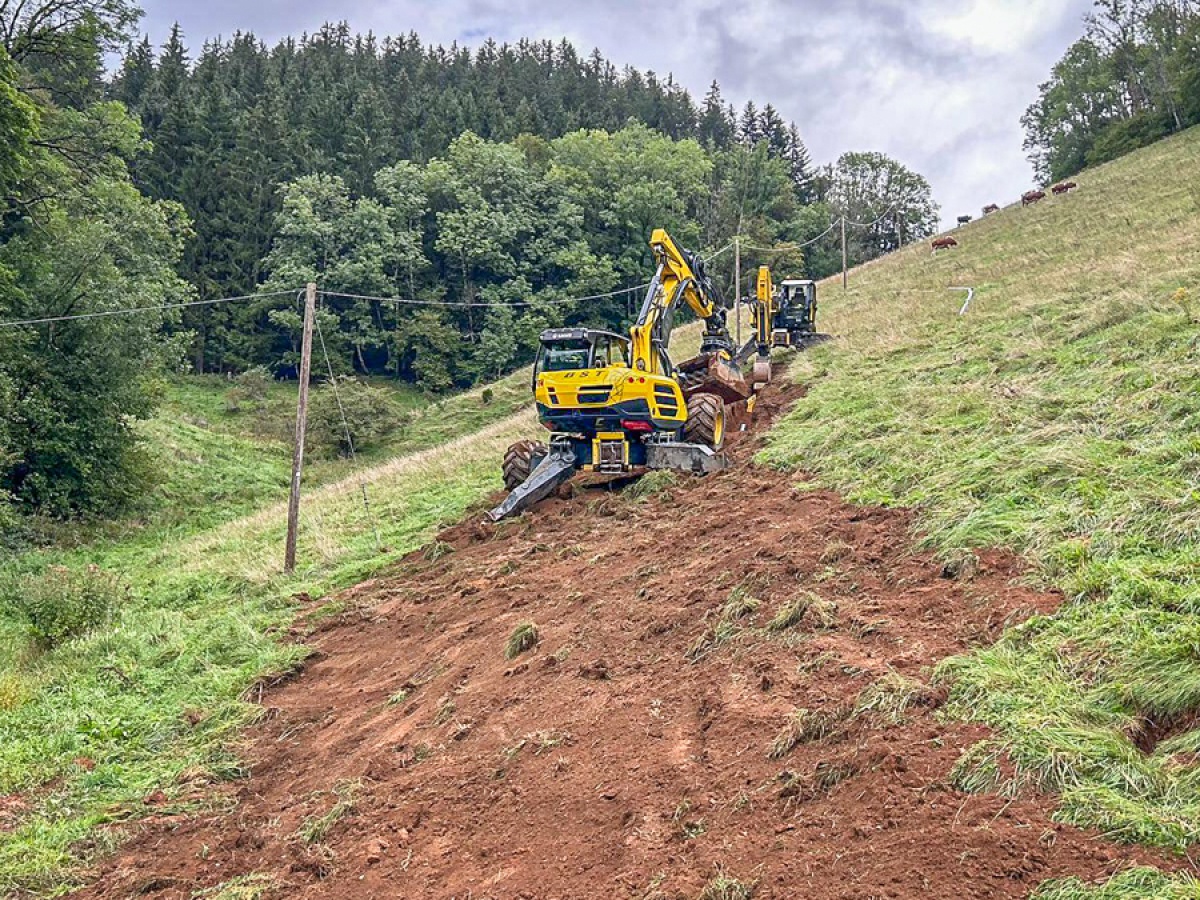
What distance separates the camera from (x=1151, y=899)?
109 inches

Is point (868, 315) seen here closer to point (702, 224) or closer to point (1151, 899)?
point (1151, 899)

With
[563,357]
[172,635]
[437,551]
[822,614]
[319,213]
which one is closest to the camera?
[822,614]

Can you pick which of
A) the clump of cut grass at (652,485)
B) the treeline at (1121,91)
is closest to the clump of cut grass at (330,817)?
the clump of cut grass at (652,485)

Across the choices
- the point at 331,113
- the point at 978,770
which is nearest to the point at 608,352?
the point at 978,770

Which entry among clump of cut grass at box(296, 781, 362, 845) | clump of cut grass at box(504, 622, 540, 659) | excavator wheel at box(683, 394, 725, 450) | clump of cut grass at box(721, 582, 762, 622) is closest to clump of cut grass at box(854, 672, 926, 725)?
clump of cut grass at box(721, 582, 762, 622)

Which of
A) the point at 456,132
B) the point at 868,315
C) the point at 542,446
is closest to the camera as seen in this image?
the point at 542,446

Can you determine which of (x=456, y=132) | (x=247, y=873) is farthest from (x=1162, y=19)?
(x=247, y=873)

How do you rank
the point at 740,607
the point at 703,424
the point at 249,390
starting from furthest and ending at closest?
the point at 249,390 < the point at 703,424 < the point at 740,607

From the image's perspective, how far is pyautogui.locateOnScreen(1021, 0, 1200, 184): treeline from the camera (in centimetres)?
5131

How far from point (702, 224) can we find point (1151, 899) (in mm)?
67876

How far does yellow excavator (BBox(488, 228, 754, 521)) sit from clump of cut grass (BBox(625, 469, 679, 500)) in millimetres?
399

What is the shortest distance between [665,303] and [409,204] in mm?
42064

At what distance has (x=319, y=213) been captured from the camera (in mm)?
50656

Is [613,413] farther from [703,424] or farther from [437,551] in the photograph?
[437,551]
